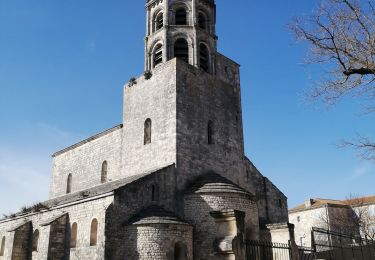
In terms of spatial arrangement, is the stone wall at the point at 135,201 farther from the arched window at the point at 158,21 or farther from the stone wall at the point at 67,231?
the arched window at the point at 158,21

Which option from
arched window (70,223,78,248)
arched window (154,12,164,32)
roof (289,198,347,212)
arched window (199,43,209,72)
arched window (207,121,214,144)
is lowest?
arched window (70,223,78,248)

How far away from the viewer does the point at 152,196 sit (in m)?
18.1

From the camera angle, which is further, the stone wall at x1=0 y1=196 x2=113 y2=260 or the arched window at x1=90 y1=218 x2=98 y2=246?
the arched window at x1=90 y1=218 x2=98 y2=246

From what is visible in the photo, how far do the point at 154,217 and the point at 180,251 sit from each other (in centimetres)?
177

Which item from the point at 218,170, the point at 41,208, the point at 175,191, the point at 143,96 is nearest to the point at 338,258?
the point at 218,170

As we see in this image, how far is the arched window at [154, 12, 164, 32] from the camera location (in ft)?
79.4

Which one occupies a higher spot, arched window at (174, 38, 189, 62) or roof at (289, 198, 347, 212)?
arched window at (174, 38, 189, 62)

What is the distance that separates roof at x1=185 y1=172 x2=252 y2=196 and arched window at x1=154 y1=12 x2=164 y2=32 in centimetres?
1008

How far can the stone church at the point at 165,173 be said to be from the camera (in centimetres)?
1659

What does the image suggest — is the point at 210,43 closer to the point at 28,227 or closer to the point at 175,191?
the point at 175,191

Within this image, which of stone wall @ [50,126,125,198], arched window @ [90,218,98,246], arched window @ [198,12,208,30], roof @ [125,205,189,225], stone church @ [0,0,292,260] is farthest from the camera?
arched window @ [198,12,208,30]

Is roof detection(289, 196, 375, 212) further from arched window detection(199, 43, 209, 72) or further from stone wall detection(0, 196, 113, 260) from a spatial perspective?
stone wall detection(0, 196, 113, 260)

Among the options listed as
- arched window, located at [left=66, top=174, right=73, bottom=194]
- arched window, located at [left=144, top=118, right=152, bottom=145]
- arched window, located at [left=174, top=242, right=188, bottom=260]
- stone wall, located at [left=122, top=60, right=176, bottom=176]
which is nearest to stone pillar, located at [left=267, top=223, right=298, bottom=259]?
arched window, located at [left=174, top=242, right=188, bottom=260]

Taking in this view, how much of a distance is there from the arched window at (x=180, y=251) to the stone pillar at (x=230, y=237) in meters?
7.71
